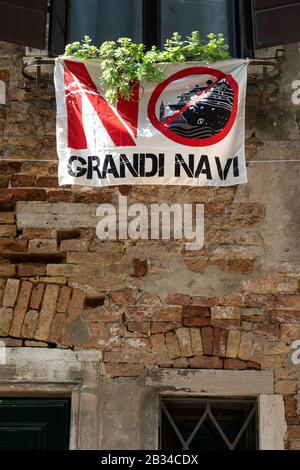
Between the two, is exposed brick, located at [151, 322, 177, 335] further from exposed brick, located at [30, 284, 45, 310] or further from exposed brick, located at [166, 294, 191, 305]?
exposed brick, located at [30, 284, 45, 310]

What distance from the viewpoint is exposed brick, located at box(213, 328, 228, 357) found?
495 cm

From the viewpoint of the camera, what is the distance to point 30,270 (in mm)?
5109

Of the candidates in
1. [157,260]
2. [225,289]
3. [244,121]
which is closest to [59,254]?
[157,260]

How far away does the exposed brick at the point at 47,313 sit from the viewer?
195 inches

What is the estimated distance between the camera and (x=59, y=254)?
517 cm

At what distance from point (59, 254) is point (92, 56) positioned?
1.22m

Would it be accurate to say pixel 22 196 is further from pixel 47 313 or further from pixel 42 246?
pixel 47 313

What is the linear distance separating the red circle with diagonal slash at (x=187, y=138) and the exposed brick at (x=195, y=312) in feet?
3.14

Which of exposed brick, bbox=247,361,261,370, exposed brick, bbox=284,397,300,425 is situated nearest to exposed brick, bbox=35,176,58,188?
exposed brick, bbox=247,361,261,370

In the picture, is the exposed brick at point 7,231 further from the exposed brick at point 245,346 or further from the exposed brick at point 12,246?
the exposed brick at point 245,346

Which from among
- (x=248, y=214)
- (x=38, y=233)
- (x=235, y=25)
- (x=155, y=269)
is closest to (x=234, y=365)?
(x=155, y=269)

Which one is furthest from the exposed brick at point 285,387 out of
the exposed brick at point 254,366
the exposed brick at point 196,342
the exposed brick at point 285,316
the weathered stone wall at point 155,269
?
the exposed brick at point 196,342

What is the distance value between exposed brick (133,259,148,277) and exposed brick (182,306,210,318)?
0.32 metres

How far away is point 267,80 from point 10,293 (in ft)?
6.76
